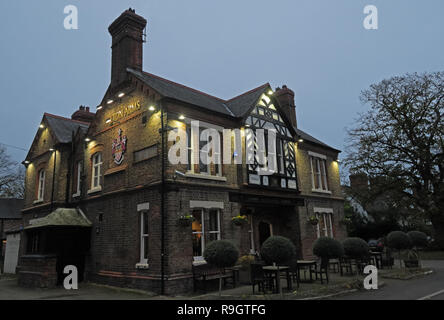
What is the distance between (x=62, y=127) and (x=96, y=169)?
5.73 meters

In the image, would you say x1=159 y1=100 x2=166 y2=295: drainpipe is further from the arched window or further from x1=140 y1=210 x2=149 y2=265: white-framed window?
the arched window

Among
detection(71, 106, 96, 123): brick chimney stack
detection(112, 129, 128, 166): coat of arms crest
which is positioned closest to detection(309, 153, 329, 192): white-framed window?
detection(112, 129, 128, 166): coat of arms crest

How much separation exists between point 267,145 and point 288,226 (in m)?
4.68

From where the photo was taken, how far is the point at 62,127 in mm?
19906

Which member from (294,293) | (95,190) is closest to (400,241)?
(294,293)

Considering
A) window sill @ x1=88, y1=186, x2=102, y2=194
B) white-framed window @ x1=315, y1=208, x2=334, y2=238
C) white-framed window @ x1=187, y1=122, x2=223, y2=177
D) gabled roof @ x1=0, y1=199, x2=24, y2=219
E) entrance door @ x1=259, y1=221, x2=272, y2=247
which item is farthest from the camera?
gabled roof @ x1=0, y1=199, x2=24, y2=219

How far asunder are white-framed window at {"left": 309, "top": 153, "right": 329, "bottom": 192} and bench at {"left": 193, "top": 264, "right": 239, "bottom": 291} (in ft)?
29.1

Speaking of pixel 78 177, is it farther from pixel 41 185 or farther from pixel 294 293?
pixel 294 293

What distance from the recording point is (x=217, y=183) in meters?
13.3

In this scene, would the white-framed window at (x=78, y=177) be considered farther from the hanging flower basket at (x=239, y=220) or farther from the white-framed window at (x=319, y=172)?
the white-framed window at (x=319, y=172)

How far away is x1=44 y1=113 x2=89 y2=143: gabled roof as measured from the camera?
18.6m
